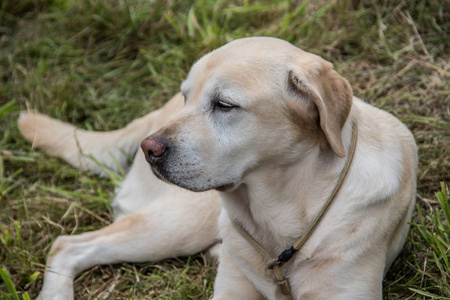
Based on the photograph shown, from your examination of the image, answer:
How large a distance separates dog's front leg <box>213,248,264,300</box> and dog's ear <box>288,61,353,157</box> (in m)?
0.83

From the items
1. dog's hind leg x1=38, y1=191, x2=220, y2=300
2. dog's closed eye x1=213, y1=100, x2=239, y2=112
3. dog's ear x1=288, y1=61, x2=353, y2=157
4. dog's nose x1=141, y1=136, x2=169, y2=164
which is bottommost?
Result: dog's hind leg x1=38, y1=191, x2=220, y2=300

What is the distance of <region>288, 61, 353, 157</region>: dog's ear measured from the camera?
7.63ft

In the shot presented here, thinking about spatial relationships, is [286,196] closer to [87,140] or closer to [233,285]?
[233,285]

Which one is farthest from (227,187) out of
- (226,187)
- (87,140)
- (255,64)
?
(87,140)

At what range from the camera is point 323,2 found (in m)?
4.88

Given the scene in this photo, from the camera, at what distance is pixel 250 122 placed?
7.82 ft

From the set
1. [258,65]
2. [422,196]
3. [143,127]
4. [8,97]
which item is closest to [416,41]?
[422,196]

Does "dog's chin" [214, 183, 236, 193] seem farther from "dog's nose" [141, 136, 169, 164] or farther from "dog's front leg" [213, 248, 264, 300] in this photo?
"dog's front leg" [213, 248, 264, 300]

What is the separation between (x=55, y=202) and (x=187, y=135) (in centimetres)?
160

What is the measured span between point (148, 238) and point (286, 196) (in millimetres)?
1003

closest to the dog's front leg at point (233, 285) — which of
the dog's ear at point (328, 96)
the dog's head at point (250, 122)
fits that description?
the dog's head at point (250, 122)

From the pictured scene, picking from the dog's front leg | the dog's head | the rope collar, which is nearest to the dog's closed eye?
the dog's head

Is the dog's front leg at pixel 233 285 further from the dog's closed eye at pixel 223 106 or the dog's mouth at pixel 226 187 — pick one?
the dog's closed eye at pixel 223 106

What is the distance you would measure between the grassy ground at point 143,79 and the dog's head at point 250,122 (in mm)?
891
